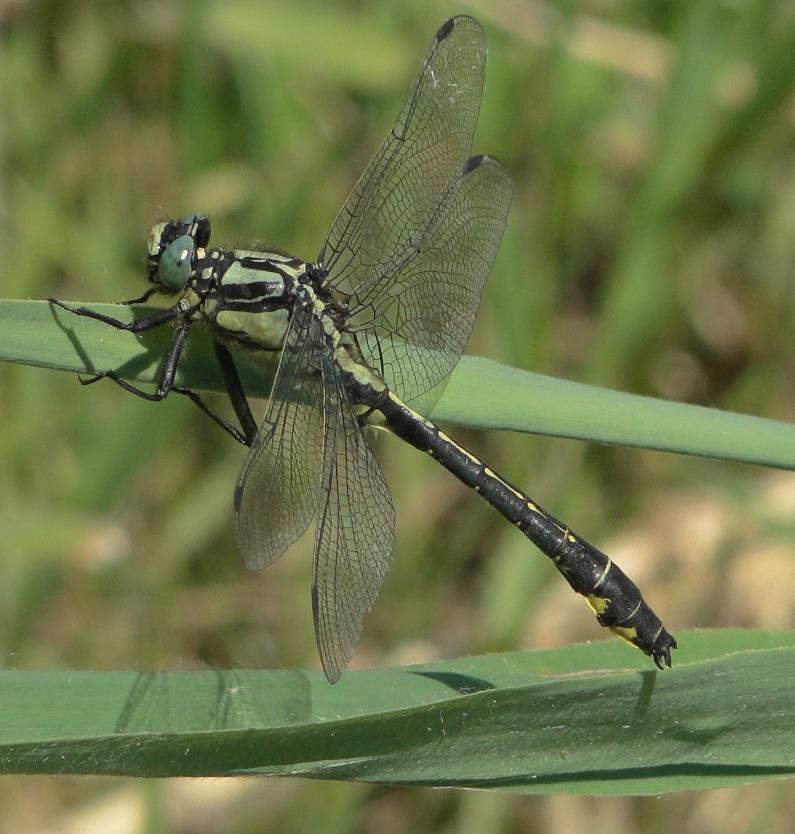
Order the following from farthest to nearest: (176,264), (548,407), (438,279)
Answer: (438,279)
(176,264)
(548,407)

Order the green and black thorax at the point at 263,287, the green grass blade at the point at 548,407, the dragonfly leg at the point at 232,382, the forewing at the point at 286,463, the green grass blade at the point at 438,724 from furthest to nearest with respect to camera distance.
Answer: the green and black thorax at the point at 263,287 < the dragonfly leg at the point at 232,382 < the forewing at the point at 286,463 < the green grass blade at the point at 548,407 < the green grass blade at the point at 438,724

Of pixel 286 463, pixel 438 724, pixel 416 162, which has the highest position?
pixel 416 162

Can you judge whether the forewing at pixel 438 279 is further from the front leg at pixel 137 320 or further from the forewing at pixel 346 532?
the front leg at pixel 137 320

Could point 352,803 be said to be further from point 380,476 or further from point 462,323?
point 462,323

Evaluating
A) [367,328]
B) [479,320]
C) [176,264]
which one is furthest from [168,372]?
[479,320]

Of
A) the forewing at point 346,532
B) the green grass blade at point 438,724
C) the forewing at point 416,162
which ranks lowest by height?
the green grass blade at point 438,724

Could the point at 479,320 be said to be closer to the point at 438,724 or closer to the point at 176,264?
the point at 176,264

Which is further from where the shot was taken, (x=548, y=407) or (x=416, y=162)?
(x=416, y=162)

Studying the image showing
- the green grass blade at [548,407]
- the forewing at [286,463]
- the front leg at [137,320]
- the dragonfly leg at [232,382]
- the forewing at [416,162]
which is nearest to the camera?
the green grass blade at [548,407]

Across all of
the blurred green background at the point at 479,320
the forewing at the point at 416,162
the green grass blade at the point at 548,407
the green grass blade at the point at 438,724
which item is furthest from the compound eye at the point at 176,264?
the green grass blade at the point at 438,724
